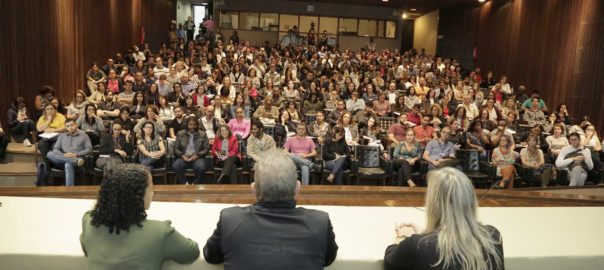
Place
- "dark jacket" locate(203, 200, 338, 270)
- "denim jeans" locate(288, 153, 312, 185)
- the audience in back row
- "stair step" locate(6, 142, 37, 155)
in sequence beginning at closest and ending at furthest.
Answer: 1. "dark jacket" locate(203, 200, 338, 270)
2. "denim jeans" locate(288, 153, 312, 185)
3. the audience in back row
4. "stair step" locate(6, 142, 37, 155)

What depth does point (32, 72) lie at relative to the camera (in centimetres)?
790

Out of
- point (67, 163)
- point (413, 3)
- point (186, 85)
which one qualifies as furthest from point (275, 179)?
point (413, 3)

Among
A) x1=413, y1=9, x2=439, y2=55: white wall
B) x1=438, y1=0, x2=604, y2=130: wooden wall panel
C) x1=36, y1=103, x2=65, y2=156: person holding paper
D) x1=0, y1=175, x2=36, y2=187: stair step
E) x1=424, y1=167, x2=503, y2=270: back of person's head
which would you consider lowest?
x1=0, y1=175, x2=36, y2=187: stair step

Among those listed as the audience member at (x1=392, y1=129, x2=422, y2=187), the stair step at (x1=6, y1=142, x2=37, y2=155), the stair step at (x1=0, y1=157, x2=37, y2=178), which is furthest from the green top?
the stair step at (x1=6, y1=142, x2=37, y2=155)

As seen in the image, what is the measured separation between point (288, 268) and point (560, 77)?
432 inches

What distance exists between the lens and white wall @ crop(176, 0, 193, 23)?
62.4ft

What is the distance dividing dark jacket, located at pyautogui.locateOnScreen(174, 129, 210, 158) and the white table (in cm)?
363

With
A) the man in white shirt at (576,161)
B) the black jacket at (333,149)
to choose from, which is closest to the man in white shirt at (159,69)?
the black jacket at (333,149)

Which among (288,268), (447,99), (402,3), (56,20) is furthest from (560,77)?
(288,268)

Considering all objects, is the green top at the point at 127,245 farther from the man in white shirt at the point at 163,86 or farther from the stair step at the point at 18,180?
the man in white shirt at the point at 163,86

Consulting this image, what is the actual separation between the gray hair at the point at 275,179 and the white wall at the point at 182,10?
18494mm

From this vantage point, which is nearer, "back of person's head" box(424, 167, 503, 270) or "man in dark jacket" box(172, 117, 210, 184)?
"back of person's head" box(424, 167, 503, 270)

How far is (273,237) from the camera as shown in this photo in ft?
4.80

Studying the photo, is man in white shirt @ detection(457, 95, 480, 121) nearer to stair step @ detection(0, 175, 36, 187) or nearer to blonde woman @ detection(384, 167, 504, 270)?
stair step @ detection(0, 175, 36, 187)
